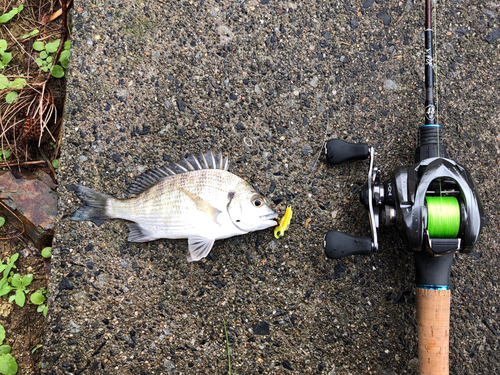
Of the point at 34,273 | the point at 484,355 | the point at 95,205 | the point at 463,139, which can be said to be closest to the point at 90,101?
the point at 95,205

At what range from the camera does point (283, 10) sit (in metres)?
2.89

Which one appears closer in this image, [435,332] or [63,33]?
[435,332]

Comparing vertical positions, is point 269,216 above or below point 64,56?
below

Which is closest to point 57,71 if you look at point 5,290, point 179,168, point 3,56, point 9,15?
point 3,56

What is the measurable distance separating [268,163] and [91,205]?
4.39 feet

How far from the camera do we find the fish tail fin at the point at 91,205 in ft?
8.91

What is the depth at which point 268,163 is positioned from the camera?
2.81m

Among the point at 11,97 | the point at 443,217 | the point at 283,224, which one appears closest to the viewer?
the point at 443,217

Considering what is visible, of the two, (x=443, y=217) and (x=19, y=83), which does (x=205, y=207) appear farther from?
(x=19, y=83)

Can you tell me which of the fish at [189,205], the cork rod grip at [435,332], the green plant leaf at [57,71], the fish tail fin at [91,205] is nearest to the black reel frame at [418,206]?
the cork rod grip at [435,332]

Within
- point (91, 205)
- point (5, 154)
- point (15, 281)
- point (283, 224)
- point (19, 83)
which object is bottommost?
point (15, 281)

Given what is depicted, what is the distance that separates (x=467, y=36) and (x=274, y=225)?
2100mm

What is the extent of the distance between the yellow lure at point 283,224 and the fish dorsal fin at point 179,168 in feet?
1.79

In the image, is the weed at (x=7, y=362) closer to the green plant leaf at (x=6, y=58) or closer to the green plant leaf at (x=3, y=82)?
the green plant leaf at (x=3, y=82)
